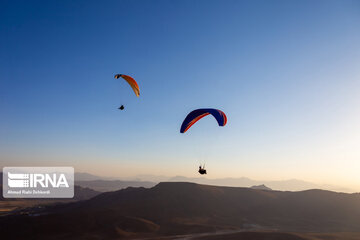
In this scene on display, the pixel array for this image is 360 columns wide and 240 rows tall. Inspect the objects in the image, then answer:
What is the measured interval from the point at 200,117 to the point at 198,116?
0.90m

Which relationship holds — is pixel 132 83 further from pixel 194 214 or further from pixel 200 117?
pixel 194 214

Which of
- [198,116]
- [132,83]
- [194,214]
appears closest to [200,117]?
[198,116]

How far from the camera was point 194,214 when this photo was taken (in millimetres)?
64750

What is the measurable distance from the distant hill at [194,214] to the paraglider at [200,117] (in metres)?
30.8

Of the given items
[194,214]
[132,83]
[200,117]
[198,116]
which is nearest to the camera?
[198,116]

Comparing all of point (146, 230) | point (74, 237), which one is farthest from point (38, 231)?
point (146, 230)

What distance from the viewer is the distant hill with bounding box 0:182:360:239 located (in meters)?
47.1

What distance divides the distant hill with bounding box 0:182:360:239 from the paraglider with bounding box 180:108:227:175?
30.8m

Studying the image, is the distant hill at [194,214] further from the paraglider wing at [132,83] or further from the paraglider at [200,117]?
the paraglider at [200,117]

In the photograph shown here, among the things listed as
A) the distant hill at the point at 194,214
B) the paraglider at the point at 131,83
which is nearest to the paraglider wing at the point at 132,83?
the paraglider at the point at 131,83

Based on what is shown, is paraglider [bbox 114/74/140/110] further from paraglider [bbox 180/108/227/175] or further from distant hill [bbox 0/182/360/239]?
distant hill [bbox 0/182/360/239]

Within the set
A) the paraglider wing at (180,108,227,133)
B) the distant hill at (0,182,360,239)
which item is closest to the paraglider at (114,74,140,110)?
the paraglider wing at (180,108,227,133)

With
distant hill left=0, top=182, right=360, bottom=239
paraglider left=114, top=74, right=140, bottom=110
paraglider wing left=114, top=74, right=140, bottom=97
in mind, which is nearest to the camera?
paraglider left=114, top=74, right=140, bottom=110

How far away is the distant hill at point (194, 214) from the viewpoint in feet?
155
